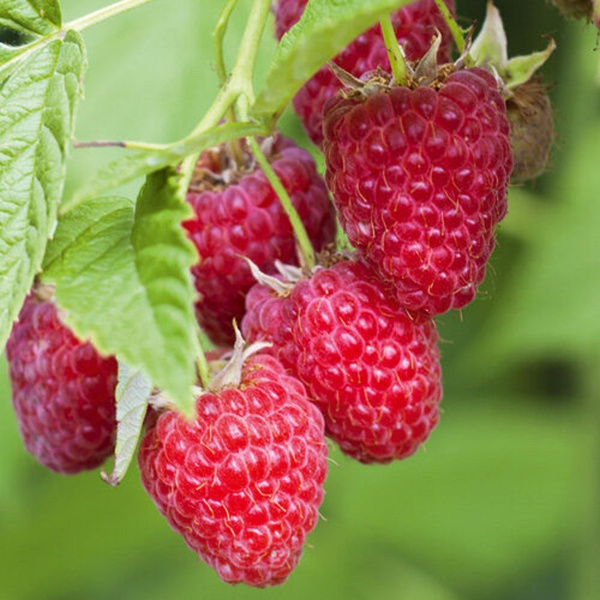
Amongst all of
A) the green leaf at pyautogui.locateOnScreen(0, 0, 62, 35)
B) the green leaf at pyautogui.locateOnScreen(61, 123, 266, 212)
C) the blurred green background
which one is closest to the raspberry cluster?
the green leaf at pyautogui.locateOnScreen(61, 123, 266, 212)

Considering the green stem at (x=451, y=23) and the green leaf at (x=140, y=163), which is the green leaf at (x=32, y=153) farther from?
the green stem at (x=451, y=23)

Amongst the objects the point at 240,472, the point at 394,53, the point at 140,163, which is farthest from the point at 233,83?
the point at 240,472

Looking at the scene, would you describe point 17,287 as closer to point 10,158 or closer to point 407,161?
point 10,158

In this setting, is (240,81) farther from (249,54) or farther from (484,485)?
(484,485)

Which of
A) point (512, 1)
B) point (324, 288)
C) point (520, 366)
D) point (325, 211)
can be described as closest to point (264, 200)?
point (325, 211)

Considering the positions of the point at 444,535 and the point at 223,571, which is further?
the point at 444,535

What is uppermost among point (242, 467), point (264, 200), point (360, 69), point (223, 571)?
point (360, 69)

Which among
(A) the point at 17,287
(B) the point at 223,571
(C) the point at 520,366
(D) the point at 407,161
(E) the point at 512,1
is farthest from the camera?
(C) the point at 520,366
